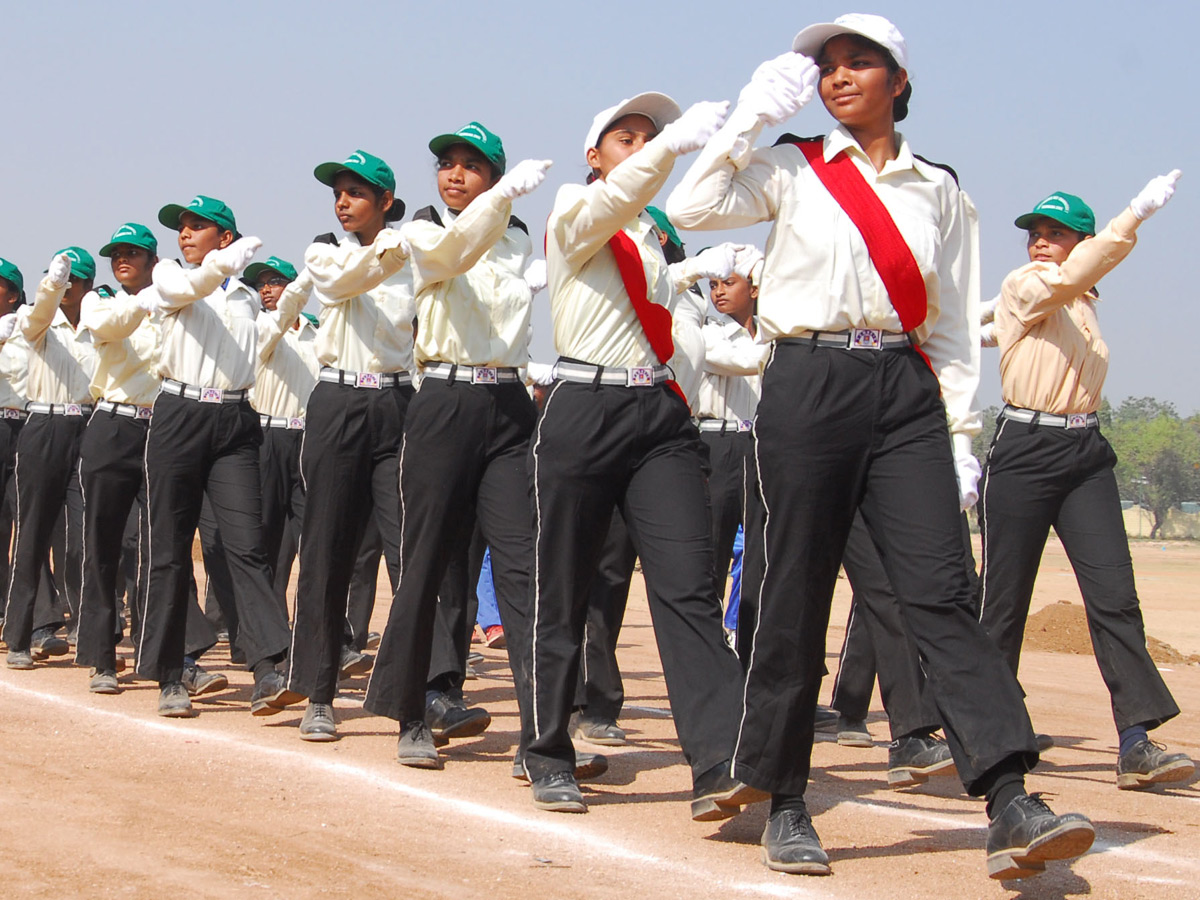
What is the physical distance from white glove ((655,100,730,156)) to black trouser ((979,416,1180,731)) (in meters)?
2.58

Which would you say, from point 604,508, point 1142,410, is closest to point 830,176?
point 604,508

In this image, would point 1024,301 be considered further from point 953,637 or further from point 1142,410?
point 1142,410

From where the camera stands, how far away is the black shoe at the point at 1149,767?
6465 millimetres

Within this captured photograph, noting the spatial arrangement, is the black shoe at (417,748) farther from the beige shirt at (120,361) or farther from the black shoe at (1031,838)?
the beige shirt at (120,361)

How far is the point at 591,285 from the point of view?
5.93 metres

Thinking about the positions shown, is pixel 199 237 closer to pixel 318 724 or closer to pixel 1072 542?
pixel 318 724

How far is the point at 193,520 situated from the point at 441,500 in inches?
92.2

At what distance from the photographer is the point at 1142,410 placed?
97.9 meters

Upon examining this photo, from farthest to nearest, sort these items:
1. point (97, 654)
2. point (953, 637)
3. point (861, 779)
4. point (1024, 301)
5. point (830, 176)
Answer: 1. point (97, 654)
2. point (1024, 301)
3. point (861, 779)
4. point (830, 176)
5. point (953, 637)

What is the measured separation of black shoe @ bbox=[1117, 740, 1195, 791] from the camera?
6.46 m

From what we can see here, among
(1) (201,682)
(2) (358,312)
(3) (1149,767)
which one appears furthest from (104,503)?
(3) (1149,767)

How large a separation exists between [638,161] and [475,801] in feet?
7.80

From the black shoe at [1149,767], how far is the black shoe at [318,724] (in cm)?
345

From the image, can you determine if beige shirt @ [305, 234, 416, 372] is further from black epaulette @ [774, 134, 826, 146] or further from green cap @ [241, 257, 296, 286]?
green cap @ [241, 257, 296, 286]
